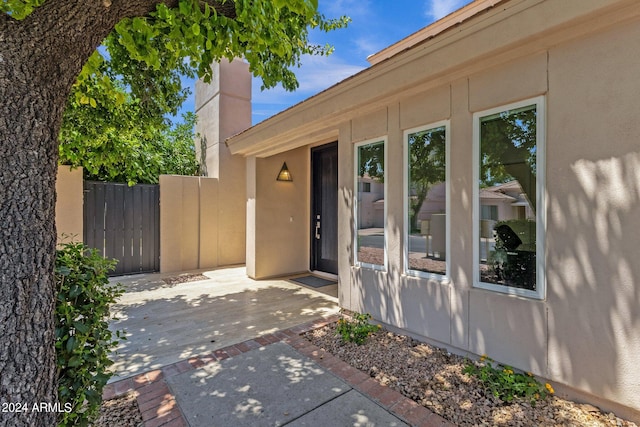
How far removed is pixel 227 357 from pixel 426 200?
125 inches

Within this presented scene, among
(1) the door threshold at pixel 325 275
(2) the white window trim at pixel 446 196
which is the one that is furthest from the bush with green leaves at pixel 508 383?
(1) the door threshold at pixel 325 275

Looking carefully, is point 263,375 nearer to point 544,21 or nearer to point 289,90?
point 289,90

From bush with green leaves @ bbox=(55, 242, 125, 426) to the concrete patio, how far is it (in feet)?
4.03

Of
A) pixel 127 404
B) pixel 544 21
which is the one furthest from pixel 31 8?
pixel 544 21

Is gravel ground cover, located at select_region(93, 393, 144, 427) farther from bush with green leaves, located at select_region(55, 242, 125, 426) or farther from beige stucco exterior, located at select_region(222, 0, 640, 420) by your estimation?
beige stucco exterior, located at select_region(222, 0, 640, 420)

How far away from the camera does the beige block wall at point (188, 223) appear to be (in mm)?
7883

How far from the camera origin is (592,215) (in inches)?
101

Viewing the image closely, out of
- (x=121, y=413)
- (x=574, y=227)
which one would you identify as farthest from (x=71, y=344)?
(x=574, y=227)

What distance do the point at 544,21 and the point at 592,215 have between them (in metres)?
1.77

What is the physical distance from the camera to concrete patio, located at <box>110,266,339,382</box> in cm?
370

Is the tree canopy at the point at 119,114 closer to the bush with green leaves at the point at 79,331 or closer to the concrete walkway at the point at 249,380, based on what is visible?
the bush with green leaves at the point at 79,331

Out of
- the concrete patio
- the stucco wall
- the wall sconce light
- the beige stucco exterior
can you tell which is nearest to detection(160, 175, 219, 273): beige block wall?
the concrete patio

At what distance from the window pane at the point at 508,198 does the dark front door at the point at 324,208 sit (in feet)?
13.4

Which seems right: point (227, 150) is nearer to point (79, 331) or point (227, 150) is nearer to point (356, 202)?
point (356, 202)
